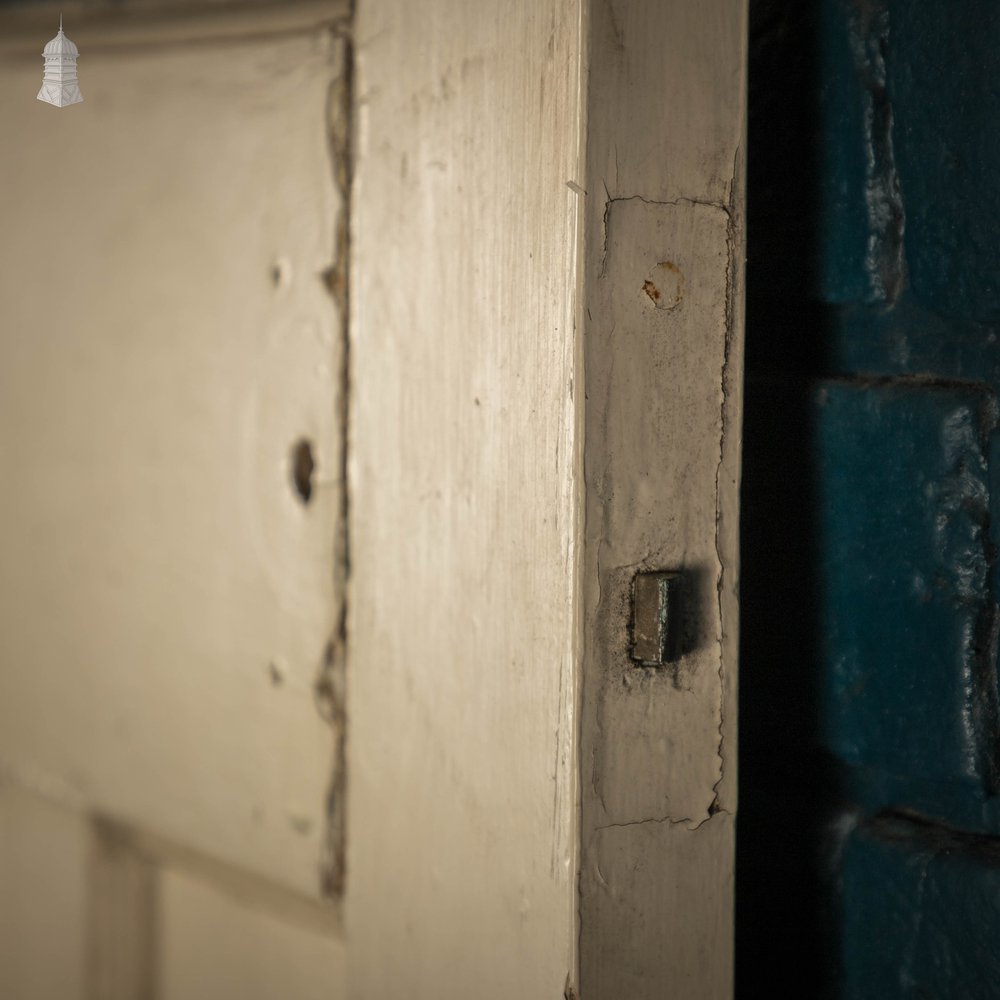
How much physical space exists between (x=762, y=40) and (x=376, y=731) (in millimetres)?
482

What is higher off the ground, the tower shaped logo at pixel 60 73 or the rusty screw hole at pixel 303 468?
the tower shaped logo at pixel 60 73

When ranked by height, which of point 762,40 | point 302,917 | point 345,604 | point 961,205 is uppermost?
point 762,40

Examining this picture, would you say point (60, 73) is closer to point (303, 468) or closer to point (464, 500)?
point (303, 468)

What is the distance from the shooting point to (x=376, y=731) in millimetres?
630

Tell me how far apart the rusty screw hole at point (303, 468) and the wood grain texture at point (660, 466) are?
23cm

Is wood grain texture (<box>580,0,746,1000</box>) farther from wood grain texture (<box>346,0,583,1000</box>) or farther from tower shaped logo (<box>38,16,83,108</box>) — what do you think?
tower shaped logo (<box>38,16,83,108</box>)

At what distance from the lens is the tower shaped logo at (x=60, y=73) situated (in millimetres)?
772

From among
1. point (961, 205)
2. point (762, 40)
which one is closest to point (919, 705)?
point (961, 205)

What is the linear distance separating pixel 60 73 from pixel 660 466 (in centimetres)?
57

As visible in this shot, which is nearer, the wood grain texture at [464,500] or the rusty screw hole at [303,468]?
the wood grain texture at [464,500]

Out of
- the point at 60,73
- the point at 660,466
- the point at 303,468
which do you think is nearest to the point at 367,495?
the point at 303,468

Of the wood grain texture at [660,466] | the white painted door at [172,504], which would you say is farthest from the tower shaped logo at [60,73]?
the wood grain texture at [660,466]

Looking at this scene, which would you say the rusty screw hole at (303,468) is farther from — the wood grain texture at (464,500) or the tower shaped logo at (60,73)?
the tower shaped logo at (60,73)

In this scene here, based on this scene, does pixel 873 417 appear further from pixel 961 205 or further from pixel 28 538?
pixel 28 538
